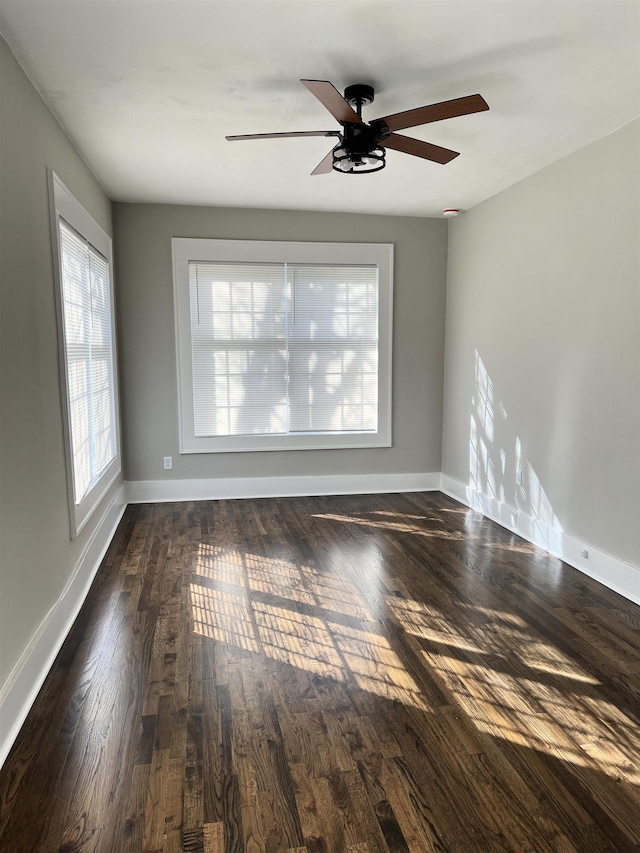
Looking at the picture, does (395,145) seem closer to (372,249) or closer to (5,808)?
(372,249)

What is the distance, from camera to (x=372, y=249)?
529 centimetres

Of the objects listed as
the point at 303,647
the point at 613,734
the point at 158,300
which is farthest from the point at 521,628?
the point at 158,300

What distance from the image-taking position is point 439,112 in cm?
237

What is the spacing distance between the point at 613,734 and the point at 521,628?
2.61 feet

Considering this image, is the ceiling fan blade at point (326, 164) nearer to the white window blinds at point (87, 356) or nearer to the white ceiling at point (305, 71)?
the white ceiling at point (305, 71)

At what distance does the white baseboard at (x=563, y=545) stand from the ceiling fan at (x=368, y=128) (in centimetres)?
237

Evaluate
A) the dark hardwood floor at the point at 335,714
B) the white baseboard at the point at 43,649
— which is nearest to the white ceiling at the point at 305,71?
the white baseboard at the point at 43,649

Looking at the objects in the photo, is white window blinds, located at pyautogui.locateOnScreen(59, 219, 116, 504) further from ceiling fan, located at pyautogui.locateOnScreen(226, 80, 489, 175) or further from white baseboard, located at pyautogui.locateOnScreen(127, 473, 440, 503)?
ceiling fan, located at pyautogui.locateOnScreen(226, 80, 489, 175)

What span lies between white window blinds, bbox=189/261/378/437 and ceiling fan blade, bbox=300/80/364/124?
8.93 ft

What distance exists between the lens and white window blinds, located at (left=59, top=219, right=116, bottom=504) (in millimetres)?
3195

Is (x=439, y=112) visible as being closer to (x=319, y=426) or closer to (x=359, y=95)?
(x=359, y=95)

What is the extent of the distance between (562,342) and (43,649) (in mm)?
3327

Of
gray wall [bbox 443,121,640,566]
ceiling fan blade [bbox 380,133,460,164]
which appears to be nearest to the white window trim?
ceiling fan blade [bbox 380,133,460,164]

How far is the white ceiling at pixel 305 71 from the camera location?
2102mm
